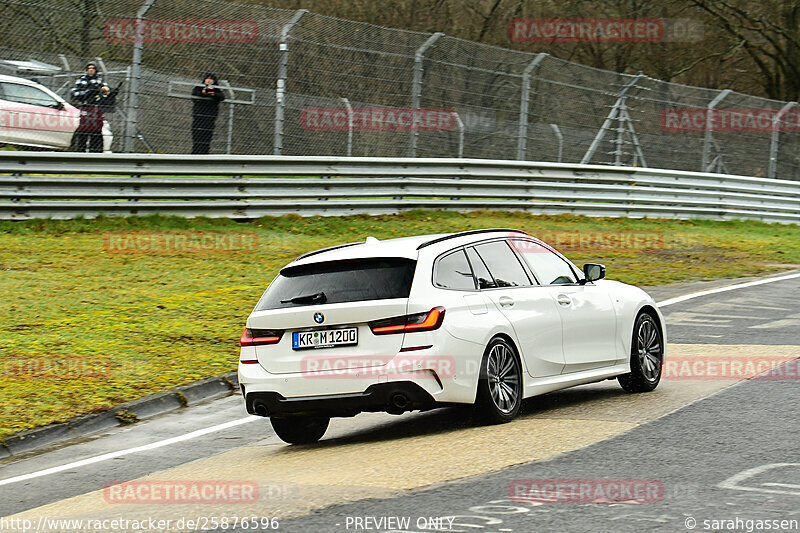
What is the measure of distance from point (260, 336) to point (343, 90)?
13.3 m

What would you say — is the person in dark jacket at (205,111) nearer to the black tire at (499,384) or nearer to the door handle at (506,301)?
the door handle at (506,301)

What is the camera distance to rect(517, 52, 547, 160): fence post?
23828 millimetres

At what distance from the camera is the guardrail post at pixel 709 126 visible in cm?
2784

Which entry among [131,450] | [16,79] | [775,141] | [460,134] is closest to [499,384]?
[131,450]

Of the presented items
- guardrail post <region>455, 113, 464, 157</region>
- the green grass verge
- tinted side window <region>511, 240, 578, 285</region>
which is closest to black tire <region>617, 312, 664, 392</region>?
tinted side window <region>511, 240, 578, 285</region>

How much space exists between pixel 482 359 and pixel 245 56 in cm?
1293

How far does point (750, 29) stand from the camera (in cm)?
3825

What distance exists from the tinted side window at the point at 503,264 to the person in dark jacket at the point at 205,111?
36.5 ft

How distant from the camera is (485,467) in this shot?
22.9 ft

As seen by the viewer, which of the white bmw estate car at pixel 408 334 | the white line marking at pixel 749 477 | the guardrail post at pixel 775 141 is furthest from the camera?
the guardrail post at pixel 775 141

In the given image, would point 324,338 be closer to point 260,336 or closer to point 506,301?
point 260,336

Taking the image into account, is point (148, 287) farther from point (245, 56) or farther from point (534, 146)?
point (534, 146)

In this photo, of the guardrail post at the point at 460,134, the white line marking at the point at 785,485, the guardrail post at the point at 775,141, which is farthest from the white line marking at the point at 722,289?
the guardrail post at the point at 775,141

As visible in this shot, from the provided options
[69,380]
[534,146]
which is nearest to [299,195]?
[534,146]
